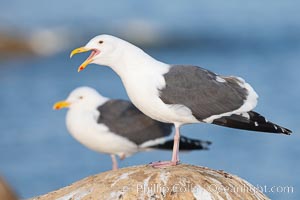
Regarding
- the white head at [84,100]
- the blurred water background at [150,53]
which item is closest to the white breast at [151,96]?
the white head at [84,100]

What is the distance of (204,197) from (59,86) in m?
14.7

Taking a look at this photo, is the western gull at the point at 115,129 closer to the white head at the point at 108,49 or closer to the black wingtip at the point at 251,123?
the black wingtip at the point at 251,123

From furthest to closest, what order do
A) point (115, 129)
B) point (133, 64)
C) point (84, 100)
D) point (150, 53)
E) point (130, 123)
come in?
point (150, 53) < point (84, 100) < point (130, 123) < point (115, 129) < point (133, 64)

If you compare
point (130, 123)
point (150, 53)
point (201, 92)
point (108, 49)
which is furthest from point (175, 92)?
point (150, 53)

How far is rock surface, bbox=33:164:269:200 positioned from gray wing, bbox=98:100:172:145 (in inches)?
102

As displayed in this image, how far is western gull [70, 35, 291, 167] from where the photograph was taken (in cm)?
670

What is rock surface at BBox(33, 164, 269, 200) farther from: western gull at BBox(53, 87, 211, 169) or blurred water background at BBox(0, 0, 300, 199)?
blurred water background at BBox(0, 0, 300, 199)

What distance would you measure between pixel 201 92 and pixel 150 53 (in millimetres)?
22720

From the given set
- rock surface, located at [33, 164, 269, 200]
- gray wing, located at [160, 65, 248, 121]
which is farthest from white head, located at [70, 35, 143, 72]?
rock surface, located at [33, 164, 269, 200]

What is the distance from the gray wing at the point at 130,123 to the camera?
30.5 feet

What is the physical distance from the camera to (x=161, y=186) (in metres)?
6.31

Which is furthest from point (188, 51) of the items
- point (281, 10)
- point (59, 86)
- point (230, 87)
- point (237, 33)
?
point (230, 87)

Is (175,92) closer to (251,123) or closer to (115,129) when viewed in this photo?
(251,123)

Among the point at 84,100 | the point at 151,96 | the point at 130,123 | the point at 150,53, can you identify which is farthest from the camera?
the point at 150,53
